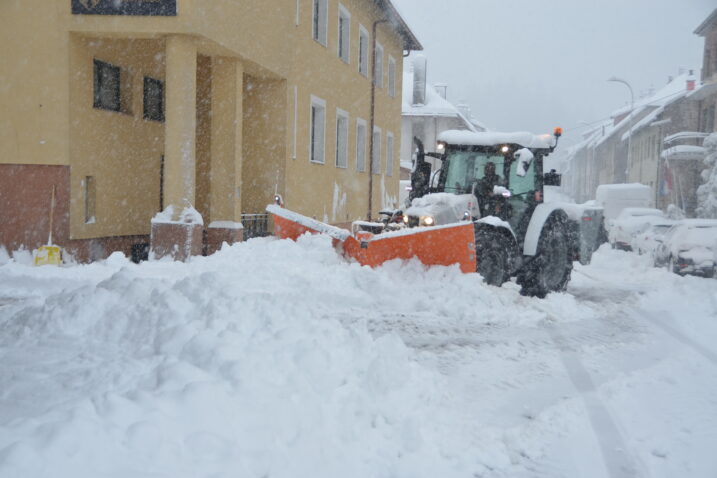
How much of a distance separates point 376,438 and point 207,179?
11.4 metres

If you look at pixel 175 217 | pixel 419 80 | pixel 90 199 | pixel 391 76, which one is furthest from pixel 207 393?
pixel 419 80

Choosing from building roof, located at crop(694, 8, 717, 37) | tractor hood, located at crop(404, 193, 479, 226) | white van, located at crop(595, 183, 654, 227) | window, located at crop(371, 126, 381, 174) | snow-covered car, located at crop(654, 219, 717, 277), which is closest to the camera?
tractor hood, located at crop(404, 193, 479, 226)

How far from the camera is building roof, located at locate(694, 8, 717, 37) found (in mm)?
31531

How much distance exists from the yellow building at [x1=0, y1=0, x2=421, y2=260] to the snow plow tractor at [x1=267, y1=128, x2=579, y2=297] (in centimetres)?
328

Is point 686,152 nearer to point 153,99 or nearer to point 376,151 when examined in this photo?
point 376,151

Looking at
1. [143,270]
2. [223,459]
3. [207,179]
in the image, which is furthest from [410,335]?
[207,179]

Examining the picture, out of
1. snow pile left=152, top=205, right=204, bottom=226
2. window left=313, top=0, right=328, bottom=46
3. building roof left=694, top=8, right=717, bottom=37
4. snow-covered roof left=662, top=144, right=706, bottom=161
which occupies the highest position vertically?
building roof left=694, top=8, right=717, bottom=37

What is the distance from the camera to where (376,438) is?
3711mm

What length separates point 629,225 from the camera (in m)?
20.6

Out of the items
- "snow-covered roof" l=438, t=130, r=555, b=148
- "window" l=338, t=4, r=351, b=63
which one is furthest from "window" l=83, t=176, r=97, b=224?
"window" l=338, t=4, r=351, b=63

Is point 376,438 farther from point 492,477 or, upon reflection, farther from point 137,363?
point 137,363

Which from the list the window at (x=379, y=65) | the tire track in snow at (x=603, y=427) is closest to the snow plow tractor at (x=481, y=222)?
the tire track in snow at (x=603, y=427)

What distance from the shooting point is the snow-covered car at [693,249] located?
1233 cm

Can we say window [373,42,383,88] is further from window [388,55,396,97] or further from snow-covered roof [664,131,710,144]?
snow-covered roof [664,131,710,144]
